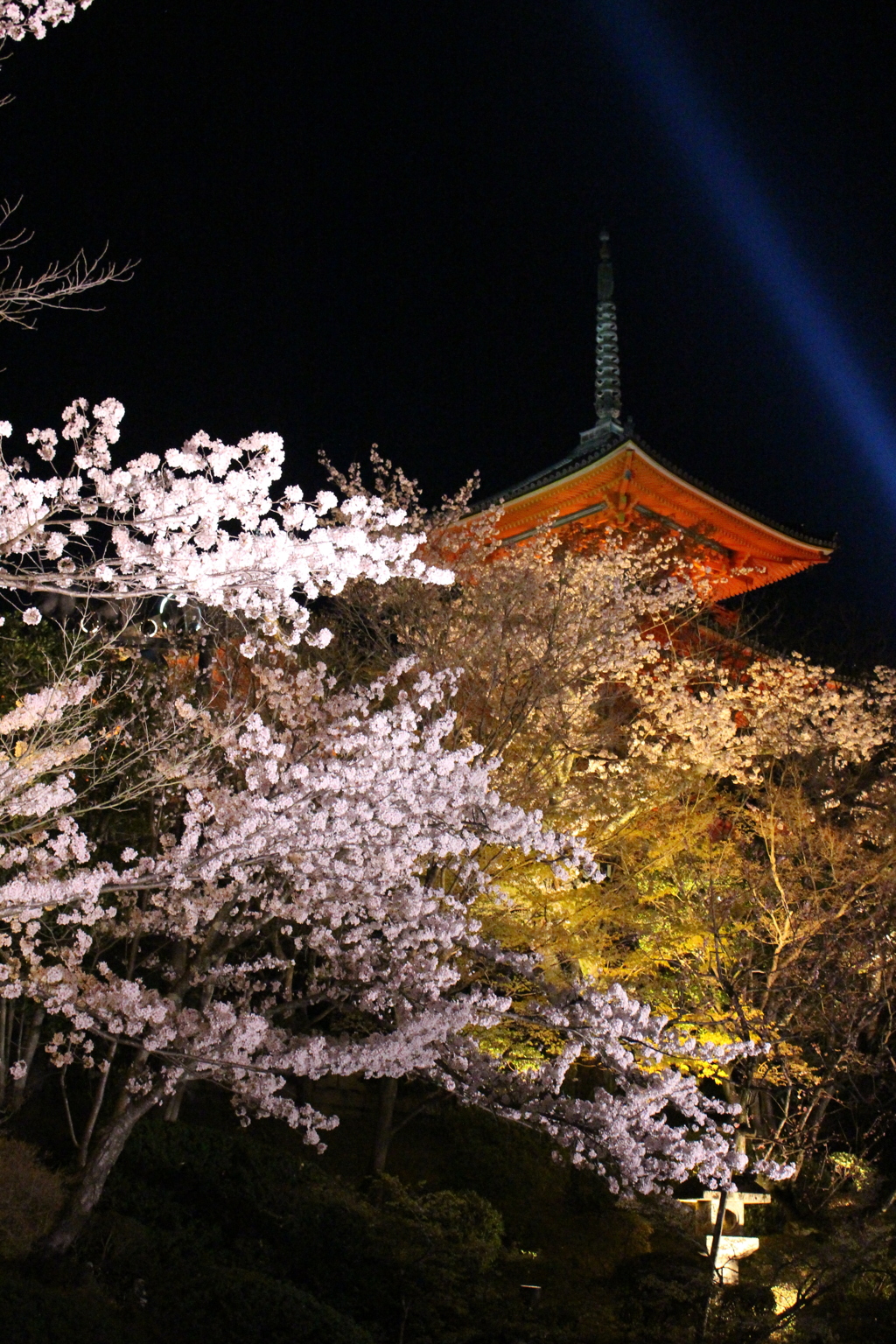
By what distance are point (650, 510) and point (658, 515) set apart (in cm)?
25

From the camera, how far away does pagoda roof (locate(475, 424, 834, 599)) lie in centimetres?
1903

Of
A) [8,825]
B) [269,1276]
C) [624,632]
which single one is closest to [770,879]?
[624,632]

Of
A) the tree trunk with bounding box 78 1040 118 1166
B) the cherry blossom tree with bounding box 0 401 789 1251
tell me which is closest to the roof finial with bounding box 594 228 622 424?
the cherry blossom tree with bounding box 0 401 789 1251

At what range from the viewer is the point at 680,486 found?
19469 millimetres

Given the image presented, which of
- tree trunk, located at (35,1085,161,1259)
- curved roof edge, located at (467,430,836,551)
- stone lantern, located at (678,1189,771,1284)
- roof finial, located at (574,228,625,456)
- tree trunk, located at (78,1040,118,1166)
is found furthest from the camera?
roof finial, located at (574,228,625,456)

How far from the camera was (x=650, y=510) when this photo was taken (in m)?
20.4

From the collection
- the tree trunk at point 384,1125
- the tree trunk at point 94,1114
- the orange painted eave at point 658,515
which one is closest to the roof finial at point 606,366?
the orange painted eave at point 658,515

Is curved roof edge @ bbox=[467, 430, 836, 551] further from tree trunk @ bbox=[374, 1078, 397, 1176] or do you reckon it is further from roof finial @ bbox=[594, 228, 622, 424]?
tree trunk @ bbox=[374, 1078, 397, 1176]

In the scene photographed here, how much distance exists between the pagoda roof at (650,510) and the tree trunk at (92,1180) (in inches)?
511

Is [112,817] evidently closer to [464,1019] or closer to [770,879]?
[464,1019]

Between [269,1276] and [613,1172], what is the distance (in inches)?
165

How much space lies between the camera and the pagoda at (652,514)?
1902 centimetres

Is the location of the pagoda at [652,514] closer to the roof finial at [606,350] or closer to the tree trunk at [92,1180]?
the roof finial at [606,350]

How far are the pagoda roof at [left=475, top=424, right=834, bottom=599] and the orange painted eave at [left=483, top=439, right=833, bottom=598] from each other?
0.02 m
